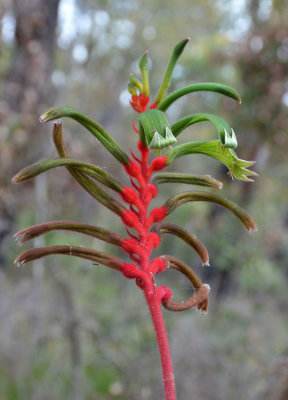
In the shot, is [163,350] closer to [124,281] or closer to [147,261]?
[147,261]

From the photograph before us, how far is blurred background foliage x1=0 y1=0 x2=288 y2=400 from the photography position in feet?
8.20

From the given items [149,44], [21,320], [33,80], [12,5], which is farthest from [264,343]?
[149,44]

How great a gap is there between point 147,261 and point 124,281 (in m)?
4.60

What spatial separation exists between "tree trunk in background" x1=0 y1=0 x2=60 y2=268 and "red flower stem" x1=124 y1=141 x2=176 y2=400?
1933mm

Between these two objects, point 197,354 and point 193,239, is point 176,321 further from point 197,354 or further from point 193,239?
point 193,239

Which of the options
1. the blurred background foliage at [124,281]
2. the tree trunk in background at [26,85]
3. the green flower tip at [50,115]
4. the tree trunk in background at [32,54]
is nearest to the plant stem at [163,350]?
the green flower tip at [50,115]

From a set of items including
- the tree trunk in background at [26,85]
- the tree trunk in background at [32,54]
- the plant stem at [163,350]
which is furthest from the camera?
the tree trunk in background at [32,54]

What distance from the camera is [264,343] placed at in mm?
3219

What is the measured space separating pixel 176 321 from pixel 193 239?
2.80m

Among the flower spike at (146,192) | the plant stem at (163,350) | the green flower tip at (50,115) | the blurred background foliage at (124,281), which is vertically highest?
the blurred background foliage at (124,281)

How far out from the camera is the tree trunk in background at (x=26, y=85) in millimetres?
2453

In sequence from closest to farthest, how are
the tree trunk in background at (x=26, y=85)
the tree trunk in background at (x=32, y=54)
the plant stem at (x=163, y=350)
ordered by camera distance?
1. the plant stem at (x=163, y=350)
2. the tree trunk in background at (x=26, y=85)
3. the tree trunk in background at (x=32, y=54)

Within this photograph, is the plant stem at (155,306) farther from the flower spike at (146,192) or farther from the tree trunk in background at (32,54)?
the tree trunk in background at (32,54)

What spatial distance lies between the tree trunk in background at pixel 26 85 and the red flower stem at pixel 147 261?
1.93 meters
